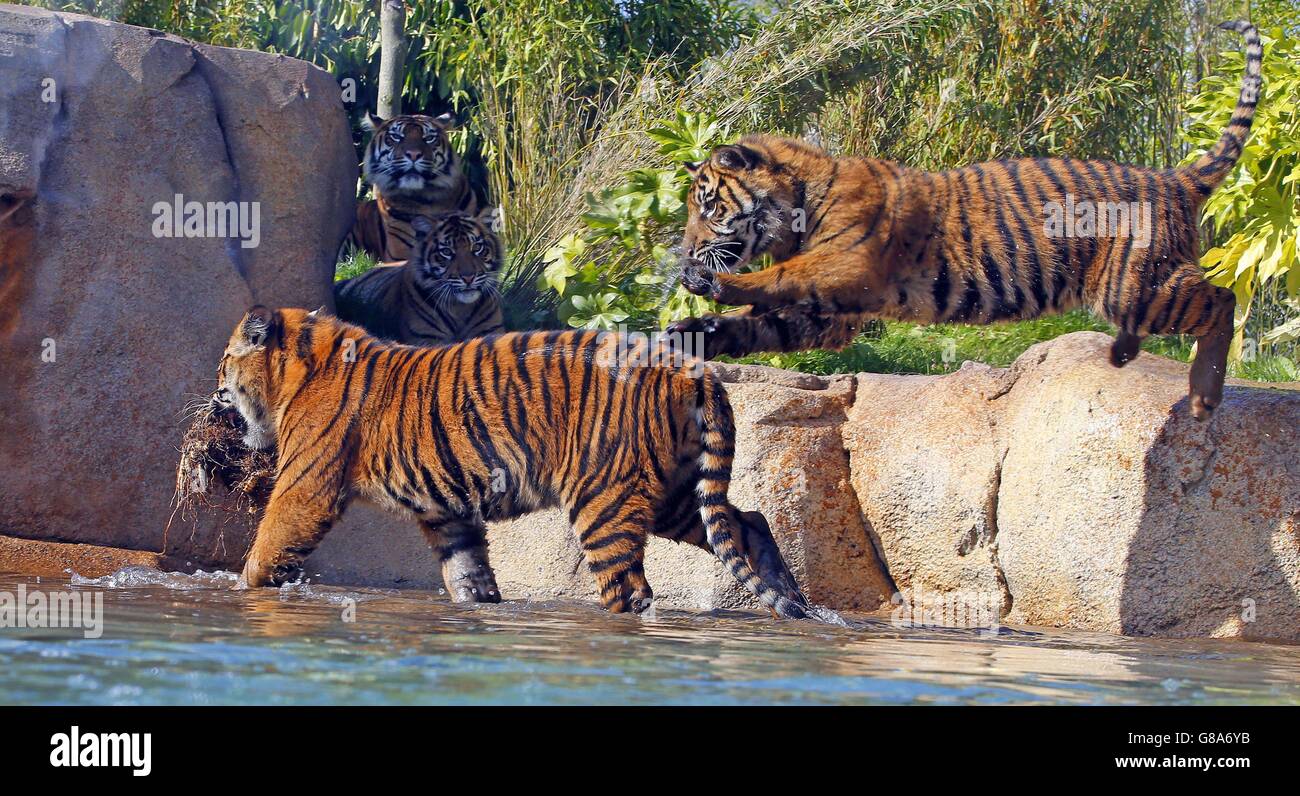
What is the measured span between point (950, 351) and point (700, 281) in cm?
333

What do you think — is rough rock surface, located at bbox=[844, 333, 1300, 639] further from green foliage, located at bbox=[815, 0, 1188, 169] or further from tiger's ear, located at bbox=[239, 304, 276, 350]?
green foliage, located at bbox=[815, 0, 1188, 169]

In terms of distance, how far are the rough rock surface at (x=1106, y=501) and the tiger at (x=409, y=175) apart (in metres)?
4.12

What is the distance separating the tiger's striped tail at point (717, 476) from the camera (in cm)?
571

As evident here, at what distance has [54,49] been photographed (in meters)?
7.40

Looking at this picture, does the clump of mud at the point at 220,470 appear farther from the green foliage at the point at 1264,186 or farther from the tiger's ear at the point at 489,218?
the green foliage at the point at 1264,186

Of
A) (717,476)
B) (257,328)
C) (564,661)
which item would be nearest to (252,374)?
(257,328)

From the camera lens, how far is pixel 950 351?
8406 mm

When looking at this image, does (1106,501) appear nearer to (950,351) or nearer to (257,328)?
(950,351)

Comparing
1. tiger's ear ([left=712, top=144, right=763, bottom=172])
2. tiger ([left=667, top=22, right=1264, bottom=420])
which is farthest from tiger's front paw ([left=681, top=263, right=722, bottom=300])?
tiger's ear ([left=712, top=144, right=763, bottom=172])

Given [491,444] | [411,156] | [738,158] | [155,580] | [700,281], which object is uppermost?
[411,156]

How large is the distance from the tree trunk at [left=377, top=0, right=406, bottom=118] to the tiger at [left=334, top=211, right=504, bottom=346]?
180 centimetres

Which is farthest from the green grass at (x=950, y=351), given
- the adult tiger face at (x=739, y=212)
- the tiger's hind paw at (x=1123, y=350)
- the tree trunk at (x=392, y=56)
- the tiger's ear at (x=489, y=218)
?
the tree trunk at (x=392, y=56)
